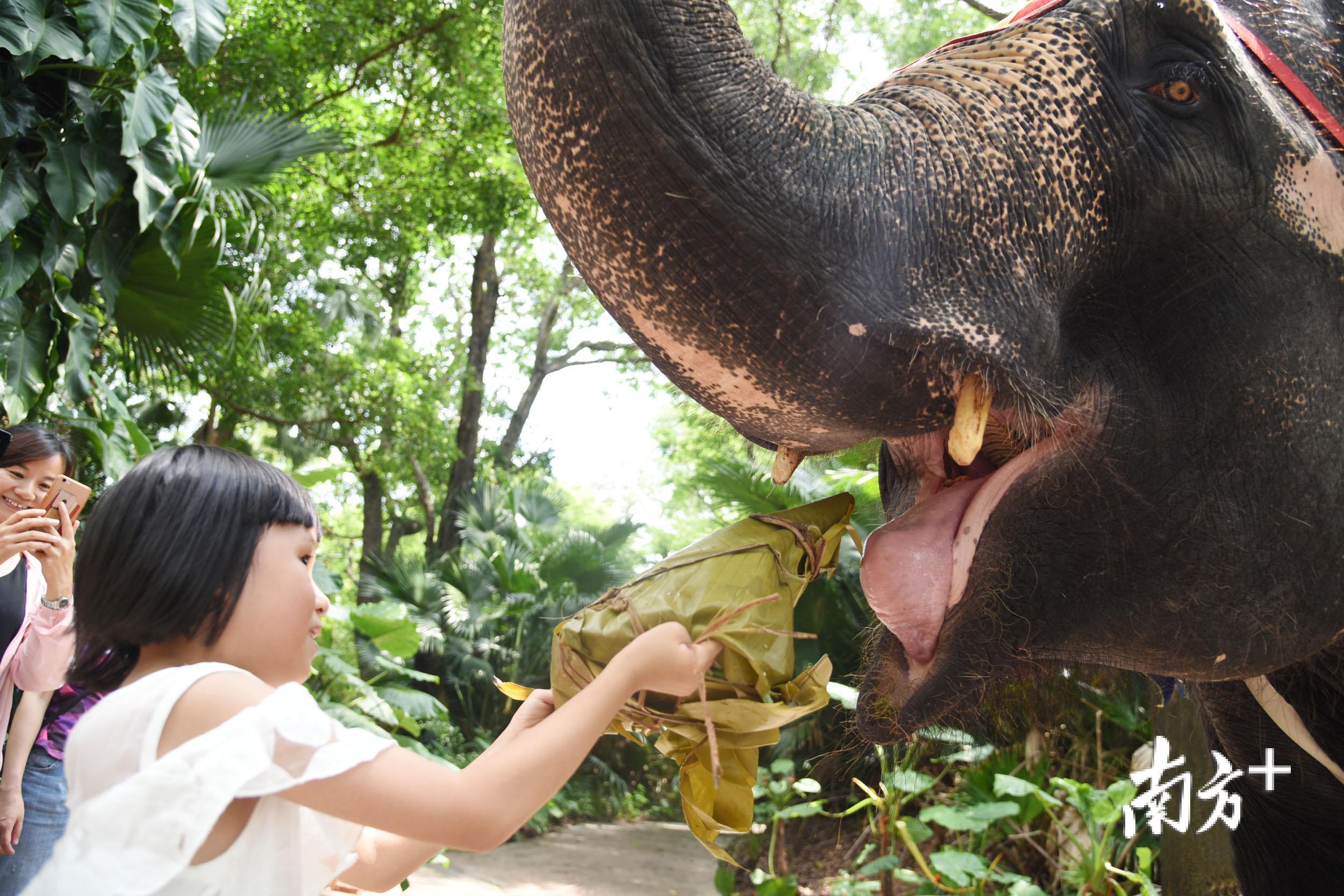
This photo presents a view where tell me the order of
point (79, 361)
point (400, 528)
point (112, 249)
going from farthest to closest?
point (400, 528)
point (112, 249)
point (79, 361)

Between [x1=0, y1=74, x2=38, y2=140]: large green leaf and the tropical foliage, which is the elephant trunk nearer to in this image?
the tropical foliage

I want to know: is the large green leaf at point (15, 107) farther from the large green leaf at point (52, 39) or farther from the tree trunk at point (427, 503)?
the tree trunk at point (427, 503)

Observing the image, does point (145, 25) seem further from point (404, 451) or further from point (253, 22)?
point (404, 451)

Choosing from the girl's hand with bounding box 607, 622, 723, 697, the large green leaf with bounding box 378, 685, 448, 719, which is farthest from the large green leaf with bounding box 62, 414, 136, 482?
the girl's hand with bounding box 607, 622, 723, 697

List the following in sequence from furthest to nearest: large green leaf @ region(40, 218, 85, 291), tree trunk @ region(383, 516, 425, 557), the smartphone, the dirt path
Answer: tree trunk @ region(383, 516, 425, 557), the dirt path, large green leaf @ region(40, 218, 85, 291), the smartphone

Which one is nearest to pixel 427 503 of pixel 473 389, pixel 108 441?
pixel 473 389

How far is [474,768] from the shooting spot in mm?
1221

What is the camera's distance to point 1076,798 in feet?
14.7

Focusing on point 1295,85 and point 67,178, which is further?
point 67,178

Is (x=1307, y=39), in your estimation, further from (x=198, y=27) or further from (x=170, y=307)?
(x=170, y=307)

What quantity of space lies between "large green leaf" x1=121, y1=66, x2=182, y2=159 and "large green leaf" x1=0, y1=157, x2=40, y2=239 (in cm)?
36

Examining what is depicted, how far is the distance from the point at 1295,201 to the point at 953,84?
0.46 meters

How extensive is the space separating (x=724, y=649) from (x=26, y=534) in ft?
6.66

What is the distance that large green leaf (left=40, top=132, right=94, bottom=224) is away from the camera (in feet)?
14.5
